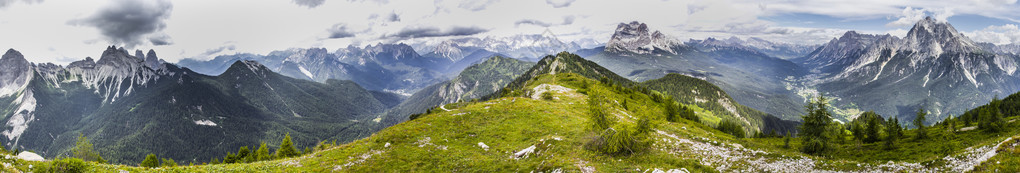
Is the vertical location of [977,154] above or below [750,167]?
above

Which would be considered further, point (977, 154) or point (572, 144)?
point (572, 144)

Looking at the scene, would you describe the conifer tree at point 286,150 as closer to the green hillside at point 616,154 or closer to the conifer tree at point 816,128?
the green hillside at point 616,154

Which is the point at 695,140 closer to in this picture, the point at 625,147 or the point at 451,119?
the point at 625,147

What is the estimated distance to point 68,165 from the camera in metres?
23.6

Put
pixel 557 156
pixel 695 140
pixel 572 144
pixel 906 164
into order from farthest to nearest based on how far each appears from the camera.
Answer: pixel 695 140
pixel 572 144
pixel 557 156
pixel 906 164

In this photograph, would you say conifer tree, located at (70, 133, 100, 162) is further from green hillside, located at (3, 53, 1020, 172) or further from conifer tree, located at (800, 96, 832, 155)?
conifer tree, located at (800, 96, 832, 155)

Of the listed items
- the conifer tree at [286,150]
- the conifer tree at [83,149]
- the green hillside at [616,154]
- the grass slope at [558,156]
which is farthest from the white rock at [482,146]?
the conifer tree at [83,149]

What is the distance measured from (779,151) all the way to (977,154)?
1332cm

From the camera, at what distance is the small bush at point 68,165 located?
2281 cm

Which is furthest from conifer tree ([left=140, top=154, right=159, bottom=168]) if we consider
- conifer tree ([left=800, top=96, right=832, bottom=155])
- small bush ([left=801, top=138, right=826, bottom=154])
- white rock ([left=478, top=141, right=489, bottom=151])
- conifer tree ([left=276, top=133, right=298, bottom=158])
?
conifer tree ([left=800, top=96, right=832, bottom=155])

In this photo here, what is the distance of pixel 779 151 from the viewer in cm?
3681

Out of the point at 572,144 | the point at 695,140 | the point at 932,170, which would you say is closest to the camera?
the point at 932,170

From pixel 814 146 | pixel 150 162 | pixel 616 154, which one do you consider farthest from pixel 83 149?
pixel 814 146

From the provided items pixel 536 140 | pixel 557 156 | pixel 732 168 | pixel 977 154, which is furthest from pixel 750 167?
pixel 536 140
